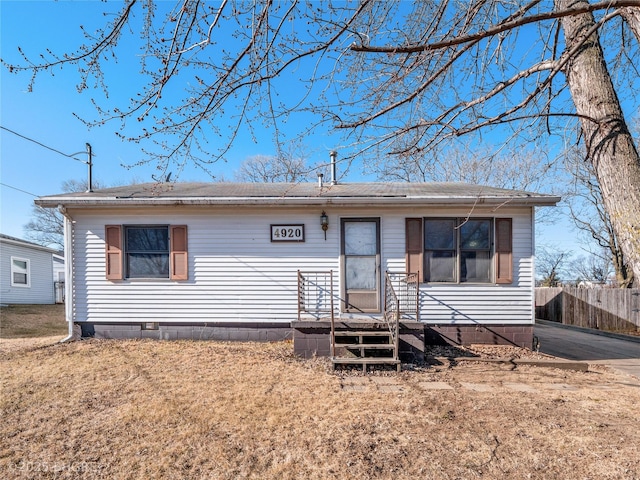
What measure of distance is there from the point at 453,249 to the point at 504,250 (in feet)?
3.15

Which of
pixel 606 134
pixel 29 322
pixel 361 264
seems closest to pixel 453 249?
pixel 361 264

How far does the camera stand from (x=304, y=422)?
11.1 feet

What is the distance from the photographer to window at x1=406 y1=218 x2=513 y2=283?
6.59 m

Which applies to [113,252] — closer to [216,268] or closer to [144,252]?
[144,252]

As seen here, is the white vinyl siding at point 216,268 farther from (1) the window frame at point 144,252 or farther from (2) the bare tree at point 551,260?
(2) the bare tree at point 551,260

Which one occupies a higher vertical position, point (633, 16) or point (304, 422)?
point (633, 16)

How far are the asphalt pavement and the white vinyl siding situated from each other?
5.04m

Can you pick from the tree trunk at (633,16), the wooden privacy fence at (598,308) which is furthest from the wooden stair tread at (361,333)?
the wooden privacy fence at (598,308)

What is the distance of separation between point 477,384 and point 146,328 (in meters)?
6.18

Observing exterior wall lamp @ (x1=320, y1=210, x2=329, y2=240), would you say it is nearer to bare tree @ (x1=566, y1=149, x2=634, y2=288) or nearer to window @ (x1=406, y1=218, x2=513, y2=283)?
window @ (x1=406, y1=218, x2=513, y2=283)

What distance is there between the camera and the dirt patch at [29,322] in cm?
827

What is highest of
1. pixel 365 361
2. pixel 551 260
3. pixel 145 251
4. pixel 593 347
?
pixel 145 251

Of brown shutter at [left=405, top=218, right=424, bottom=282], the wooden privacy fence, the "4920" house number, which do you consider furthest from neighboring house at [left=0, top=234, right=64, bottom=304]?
the wooden privacy fence

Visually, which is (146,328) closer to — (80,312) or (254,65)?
(80,312)
